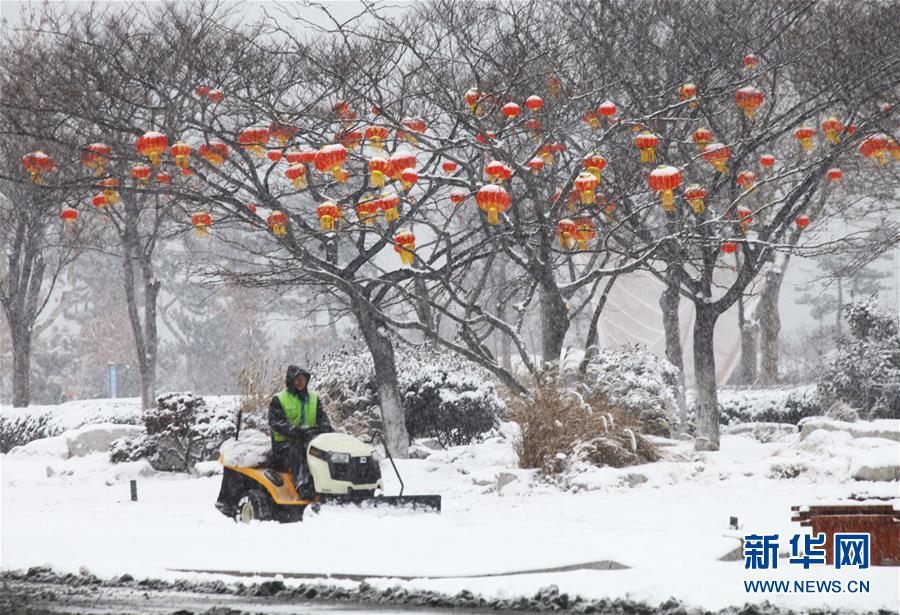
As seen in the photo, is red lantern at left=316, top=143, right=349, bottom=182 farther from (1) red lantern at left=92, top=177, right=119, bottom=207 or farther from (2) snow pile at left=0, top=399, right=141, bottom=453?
(2) snow pile at left=0, top=399, right=141, bottom=453

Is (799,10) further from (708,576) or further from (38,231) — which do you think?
(38,231)

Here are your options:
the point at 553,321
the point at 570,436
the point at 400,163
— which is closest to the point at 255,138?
the point at 400,163

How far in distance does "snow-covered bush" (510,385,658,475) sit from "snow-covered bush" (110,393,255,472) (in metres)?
6.29

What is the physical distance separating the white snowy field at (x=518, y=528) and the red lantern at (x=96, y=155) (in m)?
4.93

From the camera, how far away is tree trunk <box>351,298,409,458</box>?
61.1 feet

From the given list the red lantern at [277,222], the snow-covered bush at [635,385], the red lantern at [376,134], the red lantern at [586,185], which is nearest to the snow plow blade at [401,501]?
the snow-covered bush at [635,385]

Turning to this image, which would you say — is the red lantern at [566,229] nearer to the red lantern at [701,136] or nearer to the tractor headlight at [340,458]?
the red lantern at [701,136]

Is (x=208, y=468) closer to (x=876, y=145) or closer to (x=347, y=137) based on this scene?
(x=347, y=137)

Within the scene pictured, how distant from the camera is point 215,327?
56.2 metres

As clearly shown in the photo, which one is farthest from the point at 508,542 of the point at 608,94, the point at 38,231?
the point at 38,231

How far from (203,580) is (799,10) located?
570 inches

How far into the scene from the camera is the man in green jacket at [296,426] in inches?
441

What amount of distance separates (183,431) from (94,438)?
14.9 feet

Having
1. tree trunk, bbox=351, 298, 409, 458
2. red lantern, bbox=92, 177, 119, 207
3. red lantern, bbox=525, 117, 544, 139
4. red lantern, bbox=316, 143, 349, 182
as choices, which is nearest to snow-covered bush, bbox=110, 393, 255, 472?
tree trunk, bbox=351, 298, 409, 458
